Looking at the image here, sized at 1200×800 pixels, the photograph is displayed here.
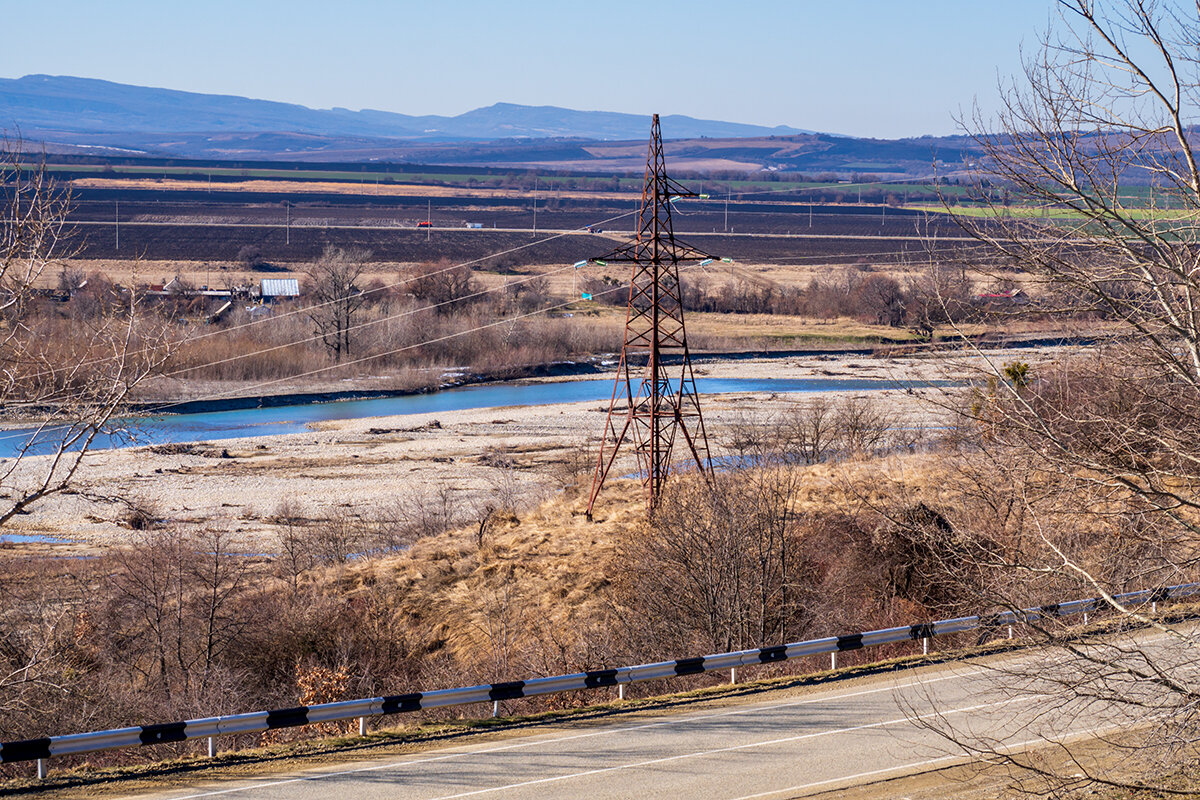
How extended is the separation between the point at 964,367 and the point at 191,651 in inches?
855

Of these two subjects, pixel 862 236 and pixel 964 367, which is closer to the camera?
pixel 964 367

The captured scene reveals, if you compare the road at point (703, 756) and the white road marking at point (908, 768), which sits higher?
the white road marking at point (908, 768)

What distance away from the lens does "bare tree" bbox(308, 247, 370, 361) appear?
81.2 meters

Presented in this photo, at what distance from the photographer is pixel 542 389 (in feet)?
252

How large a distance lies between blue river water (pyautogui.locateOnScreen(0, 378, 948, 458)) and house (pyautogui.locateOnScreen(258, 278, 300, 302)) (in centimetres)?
2755

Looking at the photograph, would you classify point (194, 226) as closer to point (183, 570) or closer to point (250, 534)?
point (250, 534)

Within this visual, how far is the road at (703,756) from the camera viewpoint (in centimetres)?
1309

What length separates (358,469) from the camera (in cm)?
5244

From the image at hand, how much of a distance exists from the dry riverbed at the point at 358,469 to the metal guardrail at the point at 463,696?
69.3 ft

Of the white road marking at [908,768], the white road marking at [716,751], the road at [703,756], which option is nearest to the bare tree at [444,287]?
the road at [703,756]

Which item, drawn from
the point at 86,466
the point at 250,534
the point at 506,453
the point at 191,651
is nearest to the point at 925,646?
the point at 191,651

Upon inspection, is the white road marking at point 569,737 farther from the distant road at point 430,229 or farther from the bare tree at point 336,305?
the distant road at point 430,229

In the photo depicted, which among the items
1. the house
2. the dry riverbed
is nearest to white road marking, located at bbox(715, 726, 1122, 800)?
the dry riverbed

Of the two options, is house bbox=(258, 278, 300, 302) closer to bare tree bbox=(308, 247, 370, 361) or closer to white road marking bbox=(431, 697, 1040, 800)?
bare tree bbox=(308, 247, 370, 361)
